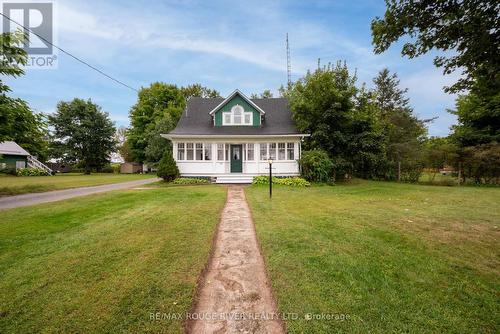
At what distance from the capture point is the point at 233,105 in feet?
57.9

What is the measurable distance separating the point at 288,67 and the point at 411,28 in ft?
83.3

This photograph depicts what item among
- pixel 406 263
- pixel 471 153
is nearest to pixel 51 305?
pixel 406 263

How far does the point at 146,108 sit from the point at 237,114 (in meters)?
23.1

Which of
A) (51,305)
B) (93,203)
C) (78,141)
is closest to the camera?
(51,305)

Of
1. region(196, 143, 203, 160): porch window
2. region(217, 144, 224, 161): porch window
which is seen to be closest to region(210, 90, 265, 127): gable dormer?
region(217, 144, 224, 161): porch window

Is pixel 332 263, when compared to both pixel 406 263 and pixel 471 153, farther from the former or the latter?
pixel 471 153

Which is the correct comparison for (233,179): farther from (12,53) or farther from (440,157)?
(440,157)

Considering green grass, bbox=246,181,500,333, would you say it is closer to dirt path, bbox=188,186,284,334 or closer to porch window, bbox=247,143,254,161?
dirt path, bbox=188,186,284,334

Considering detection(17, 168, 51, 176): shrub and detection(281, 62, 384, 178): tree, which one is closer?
detection(281, 62, 384, 178): tree

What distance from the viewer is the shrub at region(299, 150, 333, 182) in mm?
14750

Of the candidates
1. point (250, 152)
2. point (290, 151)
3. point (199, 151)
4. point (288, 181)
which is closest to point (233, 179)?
point (250, 152)

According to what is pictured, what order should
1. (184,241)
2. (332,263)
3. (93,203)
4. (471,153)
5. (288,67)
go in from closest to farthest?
1. (332,263)
2. (184,241)
3. (93,203)
4. (471,153)
5. (288,67)

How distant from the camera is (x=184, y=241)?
175 inches

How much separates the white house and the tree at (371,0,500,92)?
36.3 ft
